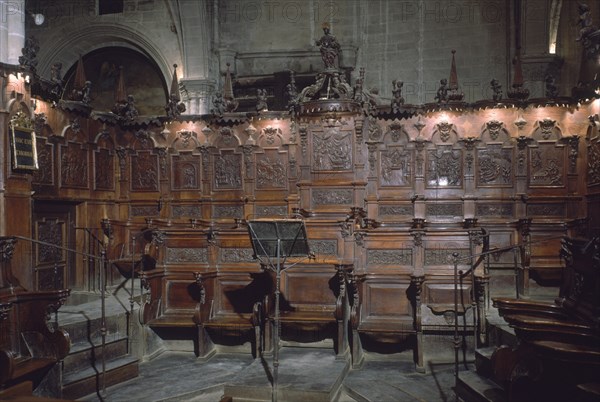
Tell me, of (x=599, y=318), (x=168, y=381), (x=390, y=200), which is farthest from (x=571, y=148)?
(x=168, y=381)

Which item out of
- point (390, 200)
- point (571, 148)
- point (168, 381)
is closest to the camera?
point (168, 381)

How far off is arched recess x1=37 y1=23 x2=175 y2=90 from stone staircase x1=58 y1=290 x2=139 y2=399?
809 centimetres

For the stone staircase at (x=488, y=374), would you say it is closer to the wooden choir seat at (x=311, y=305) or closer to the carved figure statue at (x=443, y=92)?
the wooden choir seat at (x=311, y=305)

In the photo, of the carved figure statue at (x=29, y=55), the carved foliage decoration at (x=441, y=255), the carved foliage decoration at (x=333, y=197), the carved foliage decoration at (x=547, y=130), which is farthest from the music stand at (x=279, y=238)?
the carved foliage decoration at (x=547, y=130)

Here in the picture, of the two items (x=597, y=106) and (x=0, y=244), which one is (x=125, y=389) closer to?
(x=0, y=244)

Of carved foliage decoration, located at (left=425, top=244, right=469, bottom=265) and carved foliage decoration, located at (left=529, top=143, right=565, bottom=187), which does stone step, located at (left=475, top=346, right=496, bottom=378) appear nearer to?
carved foliage decoration, located at (left=425, top=244, right=469, bottom=265)

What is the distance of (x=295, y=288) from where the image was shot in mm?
7305

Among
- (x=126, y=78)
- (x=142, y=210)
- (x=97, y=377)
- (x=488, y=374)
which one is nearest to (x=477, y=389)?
(x=488, y=374)

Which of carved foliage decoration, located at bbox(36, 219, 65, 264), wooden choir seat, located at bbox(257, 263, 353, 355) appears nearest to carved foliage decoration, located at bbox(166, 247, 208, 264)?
wooden choir seat, located at bbox(257, 263, 353, 355)

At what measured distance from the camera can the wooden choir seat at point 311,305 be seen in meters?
6.73

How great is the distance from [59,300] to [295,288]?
10.0ft

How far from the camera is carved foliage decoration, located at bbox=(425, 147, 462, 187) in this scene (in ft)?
30.5

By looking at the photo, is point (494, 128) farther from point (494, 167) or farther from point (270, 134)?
point (270, 134)

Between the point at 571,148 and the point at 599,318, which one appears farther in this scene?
the point at 571,148
